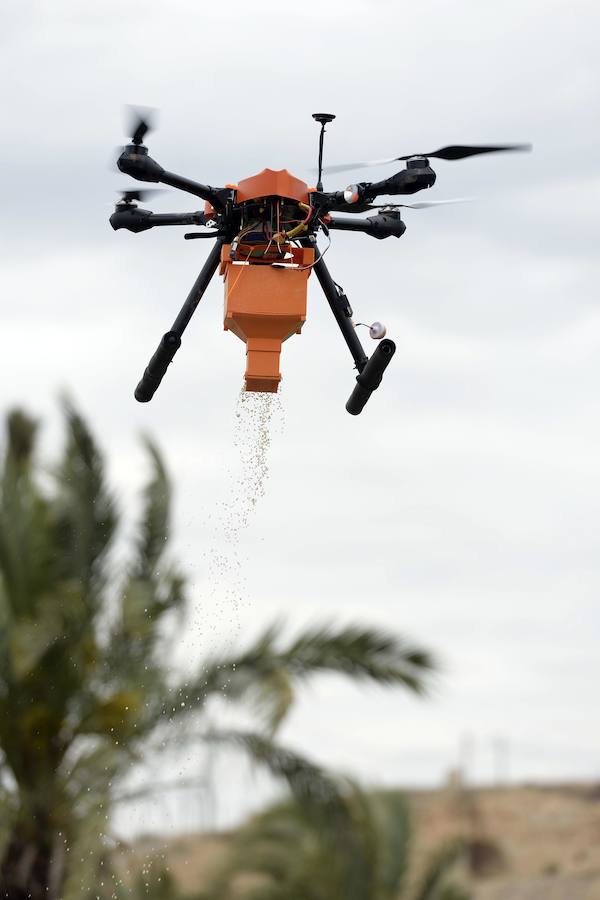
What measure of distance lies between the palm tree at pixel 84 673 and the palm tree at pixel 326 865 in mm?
4668

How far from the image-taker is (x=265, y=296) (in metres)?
15.4

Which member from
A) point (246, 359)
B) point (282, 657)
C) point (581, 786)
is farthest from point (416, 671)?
point (581, 786)

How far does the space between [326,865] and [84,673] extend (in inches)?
246

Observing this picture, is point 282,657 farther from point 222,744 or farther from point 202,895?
point 202,895

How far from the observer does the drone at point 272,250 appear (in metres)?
15.2

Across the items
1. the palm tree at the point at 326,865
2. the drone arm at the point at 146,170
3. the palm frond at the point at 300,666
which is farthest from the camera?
the palm tree at the point at 326,865

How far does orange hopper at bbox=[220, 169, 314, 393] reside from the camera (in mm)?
15172

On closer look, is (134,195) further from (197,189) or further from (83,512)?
(83,512)

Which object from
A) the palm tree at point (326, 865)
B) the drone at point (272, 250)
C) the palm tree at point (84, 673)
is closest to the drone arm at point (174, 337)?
the drone at point (272, 250)

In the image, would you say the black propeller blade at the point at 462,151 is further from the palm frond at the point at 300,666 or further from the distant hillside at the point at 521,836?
the distant hillside at the point at 521,836

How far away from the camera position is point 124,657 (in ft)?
81.0

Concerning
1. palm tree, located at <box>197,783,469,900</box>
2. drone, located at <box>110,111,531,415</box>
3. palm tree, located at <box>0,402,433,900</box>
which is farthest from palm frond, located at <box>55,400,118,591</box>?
drone, located at <box>110,111,531,415</box>

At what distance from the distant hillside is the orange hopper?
3072 cm

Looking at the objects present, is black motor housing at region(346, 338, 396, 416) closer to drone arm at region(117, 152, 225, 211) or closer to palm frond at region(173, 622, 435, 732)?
drone arm at region(117, 152, 225, 211)
